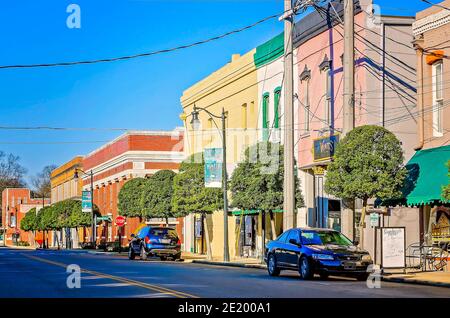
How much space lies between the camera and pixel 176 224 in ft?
229

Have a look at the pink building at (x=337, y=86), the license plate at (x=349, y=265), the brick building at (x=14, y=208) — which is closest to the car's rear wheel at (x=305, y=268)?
the license plate at (x=349, y=265)

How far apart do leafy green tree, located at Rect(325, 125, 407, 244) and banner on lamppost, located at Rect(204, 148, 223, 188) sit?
15.8 m

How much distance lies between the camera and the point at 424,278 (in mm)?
25969

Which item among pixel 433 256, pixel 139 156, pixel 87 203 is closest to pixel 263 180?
pixel 433 256

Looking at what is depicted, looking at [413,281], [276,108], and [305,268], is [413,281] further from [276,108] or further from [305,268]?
[276,108]

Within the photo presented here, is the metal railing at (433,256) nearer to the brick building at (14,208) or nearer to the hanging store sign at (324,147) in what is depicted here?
the hanging store sign at (324,147)

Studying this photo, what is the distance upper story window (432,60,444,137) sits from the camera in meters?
30.9

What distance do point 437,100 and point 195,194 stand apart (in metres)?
18.6

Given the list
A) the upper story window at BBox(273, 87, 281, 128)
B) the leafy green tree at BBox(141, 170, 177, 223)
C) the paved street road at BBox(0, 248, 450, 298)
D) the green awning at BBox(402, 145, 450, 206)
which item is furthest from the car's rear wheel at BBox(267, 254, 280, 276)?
the leafy green tree at BBox(141, 170, 177, 223)

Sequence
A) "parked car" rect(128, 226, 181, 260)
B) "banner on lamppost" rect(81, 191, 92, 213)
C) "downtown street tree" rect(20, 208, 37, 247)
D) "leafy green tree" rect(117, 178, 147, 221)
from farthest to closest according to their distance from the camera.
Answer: "downtown street tree" rect(20, 208, 37, 247)
"banner on lamppost" rect(81, 191, 92, 213)
"leafy green tree" rect(117, 178, 147, 221)
"parked car" rect(128, 226, 181, 260)

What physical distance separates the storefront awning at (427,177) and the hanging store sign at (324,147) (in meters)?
5.31

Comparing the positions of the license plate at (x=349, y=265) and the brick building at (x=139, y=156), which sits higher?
the brick building at (x=139, y=156)

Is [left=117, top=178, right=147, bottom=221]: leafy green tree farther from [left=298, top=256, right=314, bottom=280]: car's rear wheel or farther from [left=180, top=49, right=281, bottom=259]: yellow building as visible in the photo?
[left=298, top=256, right=314, bottom=280]: car's rear wheel

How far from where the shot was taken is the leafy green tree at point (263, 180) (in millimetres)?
38781
